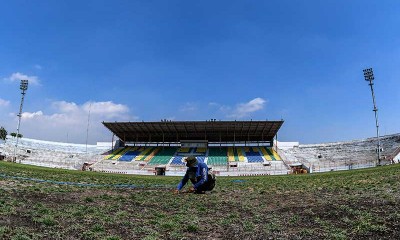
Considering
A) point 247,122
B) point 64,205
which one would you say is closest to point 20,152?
point 247,122

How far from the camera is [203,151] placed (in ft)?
275

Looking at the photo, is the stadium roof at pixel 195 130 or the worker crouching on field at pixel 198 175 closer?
the worker crouching on field at pixel 198 175

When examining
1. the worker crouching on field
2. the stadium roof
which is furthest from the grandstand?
the worker crouching on field

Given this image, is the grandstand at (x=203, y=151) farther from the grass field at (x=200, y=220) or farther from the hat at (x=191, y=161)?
the grass field at (x=200, y=220)

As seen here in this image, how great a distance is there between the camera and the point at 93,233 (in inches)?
287

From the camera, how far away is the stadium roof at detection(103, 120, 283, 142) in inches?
3051

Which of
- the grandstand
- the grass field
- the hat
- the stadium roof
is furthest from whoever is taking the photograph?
the stadium roof

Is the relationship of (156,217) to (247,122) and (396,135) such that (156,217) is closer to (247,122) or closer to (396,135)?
(247,122)

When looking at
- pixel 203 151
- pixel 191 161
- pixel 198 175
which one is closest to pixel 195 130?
pixel 203 151

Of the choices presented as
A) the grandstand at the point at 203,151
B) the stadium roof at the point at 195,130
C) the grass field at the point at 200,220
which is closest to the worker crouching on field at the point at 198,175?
the grass field at the point at 200,220

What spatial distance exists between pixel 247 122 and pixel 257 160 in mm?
9225

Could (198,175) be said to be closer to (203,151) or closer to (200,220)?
(200,220)

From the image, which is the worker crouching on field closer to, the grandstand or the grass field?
the grass field

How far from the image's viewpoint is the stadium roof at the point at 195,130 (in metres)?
77.5
